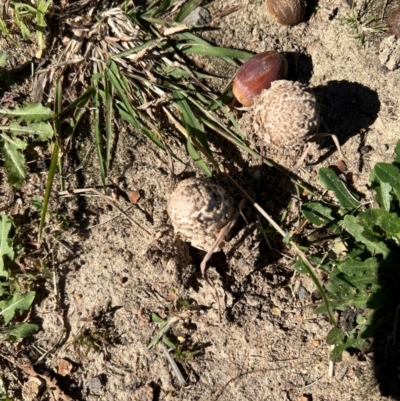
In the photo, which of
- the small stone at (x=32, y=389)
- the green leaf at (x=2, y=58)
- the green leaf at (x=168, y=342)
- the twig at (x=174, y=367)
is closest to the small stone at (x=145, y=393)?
the twig at (x=174, y=367)

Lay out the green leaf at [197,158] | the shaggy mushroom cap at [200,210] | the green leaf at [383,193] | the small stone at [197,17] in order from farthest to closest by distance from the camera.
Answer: the small stone at [197,17], the green leaf at [197,158], the green leaf at [383,193], the shaggy mushroom cap at [200,210]

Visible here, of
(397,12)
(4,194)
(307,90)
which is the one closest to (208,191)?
(307,90)

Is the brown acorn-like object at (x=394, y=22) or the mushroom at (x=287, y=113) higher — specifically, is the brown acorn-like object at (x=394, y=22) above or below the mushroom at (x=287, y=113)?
above

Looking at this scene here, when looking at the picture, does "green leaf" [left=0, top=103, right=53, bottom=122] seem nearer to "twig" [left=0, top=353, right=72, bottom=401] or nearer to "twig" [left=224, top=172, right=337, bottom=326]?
"twig" [left=224, top=172, right=337, bottom=326]

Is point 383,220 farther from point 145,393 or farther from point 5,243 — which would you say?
point 5,243

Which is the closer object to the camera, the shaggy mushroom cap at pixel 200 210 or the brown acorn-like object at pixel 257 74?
the shaggy mushroom cap at pixel 200 210

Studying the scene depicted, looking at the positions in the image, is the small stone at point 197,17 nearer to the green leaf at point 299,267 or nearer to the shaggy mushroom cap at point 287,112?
the shaggy mushroom cap at point 287,112
